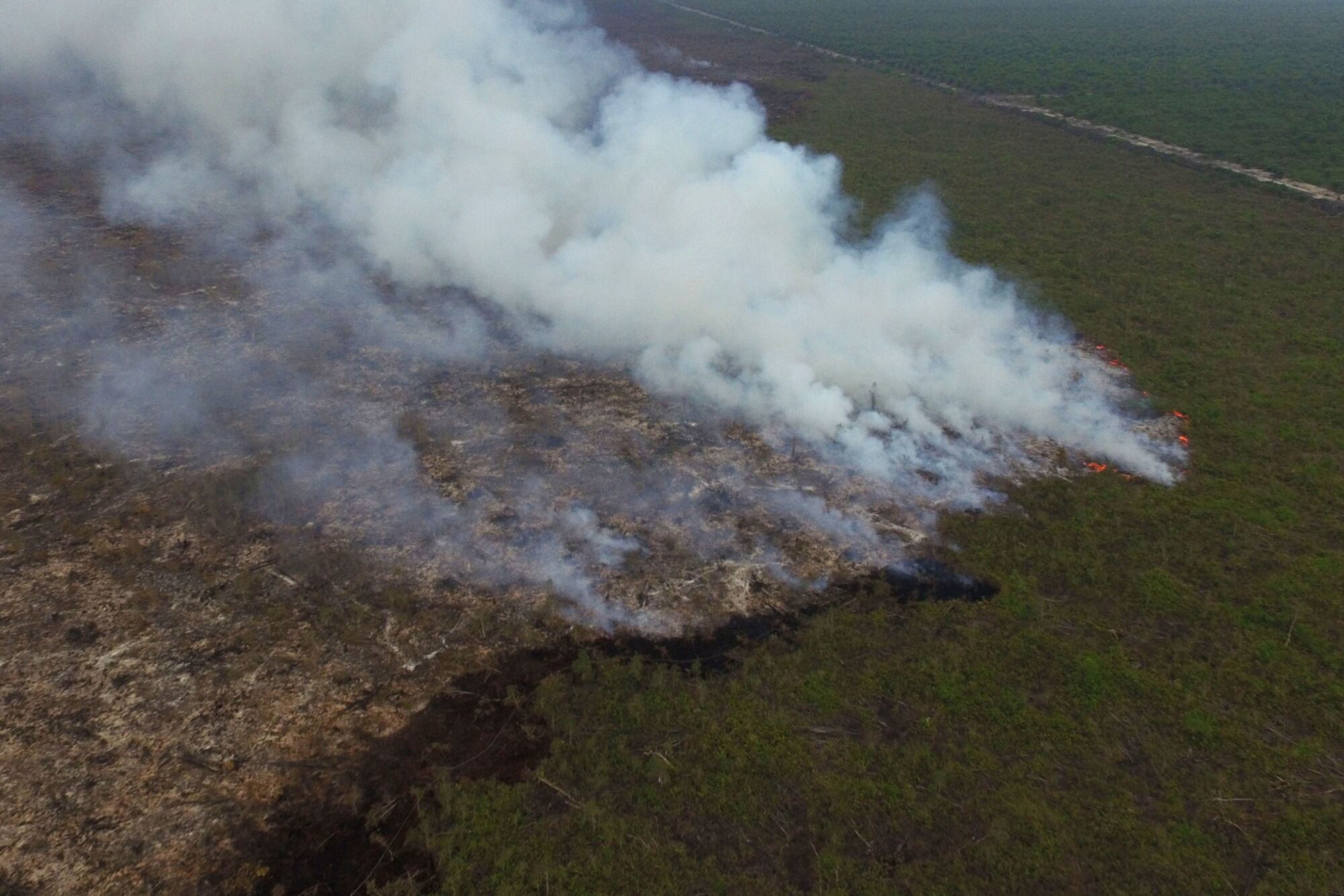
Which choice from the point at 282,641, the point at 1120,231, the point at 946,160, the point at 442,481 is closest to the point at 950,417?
the point at 442,481

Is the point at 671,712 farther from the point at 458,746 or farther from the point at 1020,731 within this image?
the point at 1020,731

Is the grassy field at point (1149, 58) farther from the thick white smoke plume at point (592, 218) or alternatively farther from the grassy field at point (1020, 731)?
the grassy field at point (1020, 731)

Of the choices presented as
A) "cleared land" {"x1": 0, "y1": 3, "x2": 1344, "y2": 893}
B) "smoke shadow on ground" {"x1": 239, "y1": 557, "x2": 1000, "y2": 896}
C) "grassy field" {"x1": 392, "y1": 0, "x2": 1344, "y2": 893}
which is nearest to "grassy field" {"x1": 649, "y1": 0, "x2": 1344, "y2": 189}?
"grassy field" {"x1": 392, "y1": 0, "x2": 1344, "y2": 893}

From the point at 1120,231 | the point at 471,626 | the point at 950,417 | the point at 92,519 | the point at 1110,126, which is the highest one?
the point at 1110,126

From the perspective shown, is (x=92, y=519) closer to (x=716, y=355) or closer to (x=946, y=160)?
(x=716, y=355)

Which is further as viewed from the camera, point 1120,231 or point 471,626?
point 1120,231

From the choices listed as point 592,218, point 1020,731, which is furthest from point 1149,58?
point 1020,731
